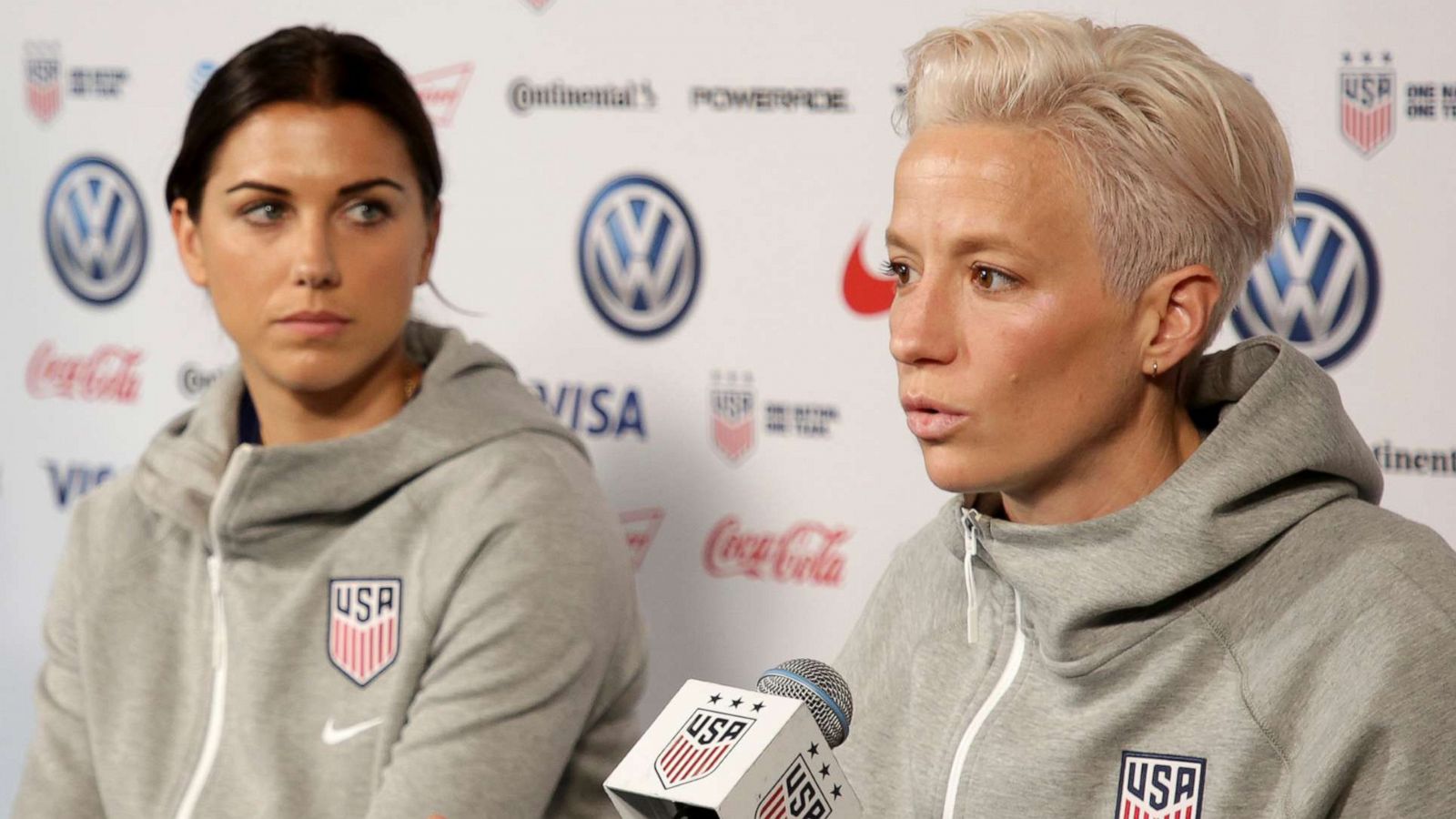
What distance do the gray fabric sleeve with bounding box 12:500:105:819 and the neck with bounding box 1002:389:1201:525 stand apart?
4.25ft

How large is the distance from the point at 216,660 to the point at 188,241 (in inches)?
21.1

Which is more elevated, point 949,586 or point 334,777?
point 949,586

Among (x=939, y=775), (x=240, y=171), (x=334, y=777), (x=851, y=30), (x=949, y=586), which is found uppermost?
(x=851, y=30)

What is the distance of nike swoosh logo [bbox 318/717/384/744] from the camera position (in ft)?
6.28

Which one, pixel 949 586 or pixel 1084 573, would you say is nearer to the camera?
pixel 1084 573

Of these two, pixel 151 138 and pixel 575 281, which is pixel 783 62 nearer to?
pixel 575 281

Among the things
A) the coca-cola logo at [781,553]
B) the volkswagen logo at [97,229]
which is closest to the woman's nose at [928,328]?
the coca-cola logo at [781,553]

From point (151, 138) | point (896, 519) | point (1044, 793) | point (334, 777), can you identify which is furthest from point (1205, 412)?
point (151, 138)

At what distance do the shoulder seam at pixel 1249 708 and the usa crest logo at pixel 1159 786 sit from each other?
0.06 m

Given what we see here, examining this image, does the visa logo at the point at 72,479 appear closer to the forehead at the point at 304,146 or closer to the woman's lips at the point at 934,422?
the forehead at the point at 304,146

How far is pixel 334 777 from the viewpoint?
6.28 feet

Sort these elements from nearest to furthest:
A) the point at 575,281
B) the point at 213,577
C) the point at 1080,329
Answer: the point at 1080,329, the point at 213,577, the point at 575,281

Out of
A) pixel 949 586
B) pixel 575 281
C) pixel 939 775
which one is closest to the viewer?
pixel 939 775

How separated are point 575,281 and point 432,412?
574 mm
